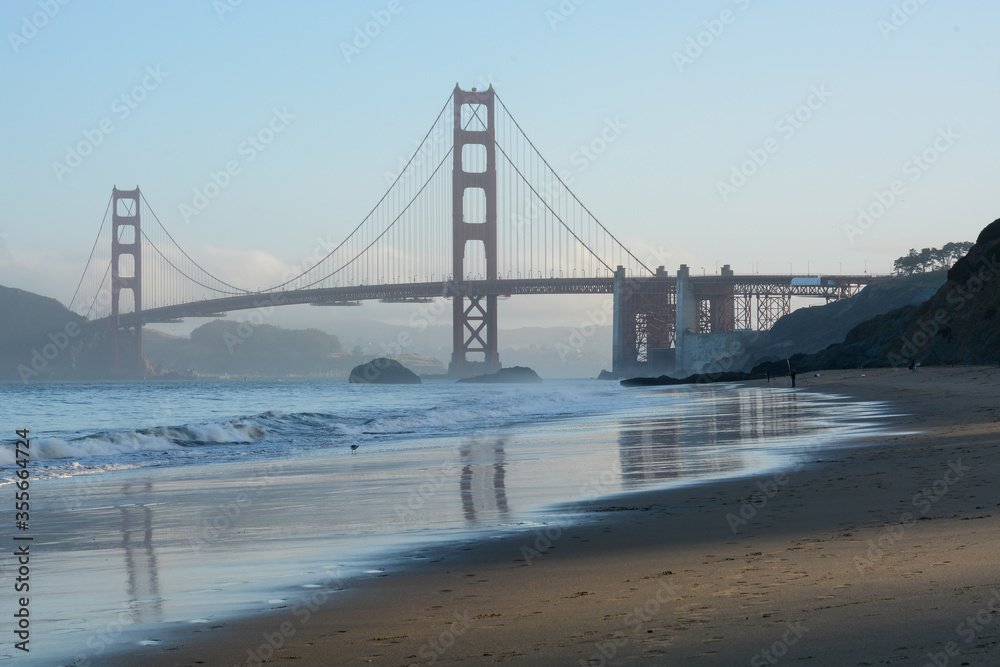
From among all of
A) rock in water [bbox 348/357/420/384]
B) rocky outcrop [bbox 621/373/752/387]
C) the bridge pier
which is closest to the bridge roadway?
the bridge pier

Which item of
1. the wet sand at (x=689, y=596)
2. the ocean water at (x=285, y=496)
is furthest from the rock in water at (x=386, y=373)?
the wet sand at (x=689, y=596)

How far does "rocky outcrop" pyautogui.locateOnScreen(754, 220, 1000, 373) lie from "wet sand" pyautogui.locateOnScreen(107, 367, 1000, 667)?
34411mm

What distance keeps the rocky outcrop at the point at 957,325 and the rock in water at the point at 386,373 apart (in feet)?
157

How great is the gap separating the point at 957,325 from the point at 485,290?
42.2 m

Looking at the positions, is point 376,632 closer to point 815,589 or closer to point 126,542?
point 815,589

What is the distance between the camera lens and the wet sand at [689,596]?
341 cm

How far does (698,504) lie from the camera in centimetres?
748

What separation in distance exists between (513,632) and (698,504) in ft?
12.9

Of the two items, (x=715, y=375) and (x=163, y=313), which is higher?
(x=163, y=313)

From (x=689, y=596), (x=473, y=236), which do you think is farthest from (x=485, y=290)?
(x=689, y=596)

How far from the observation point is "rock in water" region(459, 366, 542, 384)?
84000mm

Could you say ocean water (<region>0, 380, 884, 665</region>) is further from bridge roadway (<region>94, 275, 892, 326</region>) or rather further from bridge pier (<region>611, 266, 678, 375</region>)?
bridge pier (<region>611, 266, 678, 375</region>)

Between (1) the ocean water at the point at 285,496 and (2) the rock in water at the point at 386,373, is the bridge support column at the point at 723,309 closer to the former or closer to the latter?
(2) the rock in water at the point at 386,373

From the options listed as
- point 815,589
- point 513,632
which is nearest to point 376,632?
point 513,632
